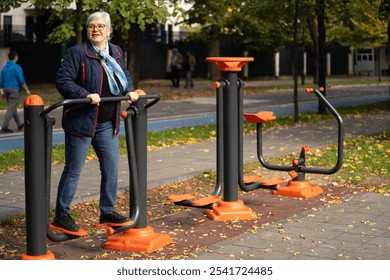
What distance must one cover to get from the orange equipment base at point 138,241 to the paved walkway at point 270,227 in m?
0.08

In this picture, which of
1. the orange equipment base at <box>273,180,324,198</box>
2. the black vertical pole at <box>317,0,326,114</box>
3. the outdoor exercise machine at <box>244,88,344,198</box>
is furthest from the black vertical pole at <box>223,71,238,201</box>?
the black vertical pole at <box>317,0,326,114</box>

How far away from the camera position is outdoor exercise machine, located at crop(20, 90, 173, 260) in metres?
6.37

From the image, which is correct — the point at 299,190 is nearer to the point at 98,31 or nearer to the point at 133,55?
the point at 98,31

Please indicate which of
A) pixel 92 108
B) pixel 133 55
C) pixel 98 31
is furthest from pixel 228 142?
pixel 133 55

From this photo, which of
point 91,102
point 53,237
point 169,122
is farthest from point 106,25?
point 169,122

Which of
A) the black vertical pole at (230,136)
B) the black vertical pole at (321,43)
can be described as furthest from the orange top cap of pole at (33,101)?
the black vertical pole at (321,43)

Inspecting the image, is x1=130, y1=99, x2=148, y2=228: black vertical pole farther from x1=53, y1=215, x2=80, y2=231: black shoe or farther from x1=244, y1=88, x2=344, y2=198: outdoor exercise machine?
x1=244, y1=88, x2=344, y2=198: outdoor exercise machine

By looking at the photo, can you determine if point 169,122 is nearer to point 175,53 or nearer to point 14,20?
point 175,53

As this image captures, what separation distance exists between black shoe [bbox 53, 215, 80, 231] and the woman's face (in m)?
1.41

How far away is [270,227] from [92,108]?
6.55 ft

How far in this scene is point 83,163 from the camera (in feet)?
24.3

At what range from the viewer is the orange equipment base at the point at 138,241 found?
23.7 ft

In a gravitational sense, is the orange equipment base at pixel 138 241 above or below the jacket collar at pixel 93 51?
below

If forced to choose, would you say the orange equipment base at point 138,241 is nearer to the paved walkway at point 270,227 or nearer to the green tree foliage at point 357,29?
the paved walkway at point 270,227
